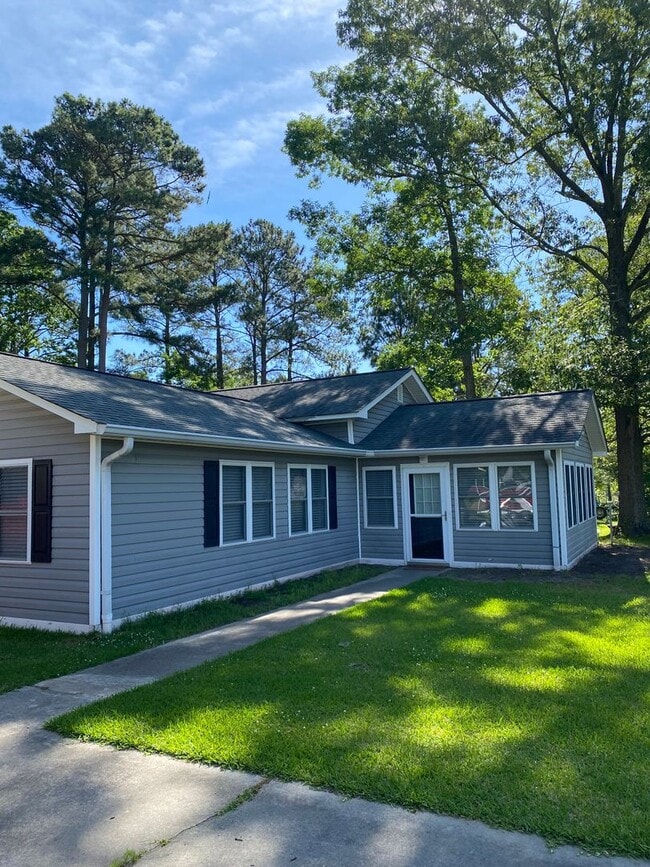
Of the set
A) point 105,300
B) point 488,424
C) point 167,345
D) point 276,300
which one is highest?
point 276,300

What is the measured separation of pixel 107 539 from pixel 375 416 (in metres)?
8.47

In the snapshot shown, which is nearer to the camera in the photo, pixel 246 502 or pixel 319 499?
pixel 246 502

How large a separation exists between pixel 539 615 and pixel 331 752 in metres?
4.81

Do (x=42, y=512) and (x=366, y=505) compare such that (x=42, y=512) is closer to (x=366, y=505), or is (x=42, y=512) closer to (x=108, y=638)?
(x=108, y=638)

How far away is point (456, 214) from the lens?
22.8 metres

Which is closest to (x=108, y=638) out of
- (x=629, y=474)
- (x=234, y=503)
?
(x=234, y=503)

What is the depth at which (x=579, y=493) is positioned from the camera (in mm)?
14156

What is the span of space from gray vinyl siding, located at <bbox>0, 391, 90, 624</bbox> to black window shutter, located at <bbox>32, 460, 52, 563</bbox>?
73 millimetres

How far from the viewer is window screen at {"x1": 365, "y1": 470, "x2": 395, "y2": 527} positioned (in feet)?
43.7

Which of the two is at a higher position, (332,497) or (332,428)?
(332,428)

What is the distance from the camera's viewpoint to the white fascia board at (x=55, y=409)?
6988 mm

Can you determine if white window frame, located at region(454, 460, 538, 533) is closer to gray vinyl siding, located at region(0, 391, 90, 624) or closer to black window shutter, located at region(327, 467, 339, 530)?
black window shutter, located at region(327, 467, 339, 530)

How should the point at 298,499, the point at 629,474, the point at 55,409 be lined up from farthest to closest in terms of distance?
the point at 629,474, the point at 298,499, the point at 55,409

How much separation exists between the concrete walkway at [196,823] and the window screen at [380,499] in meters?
9.62
